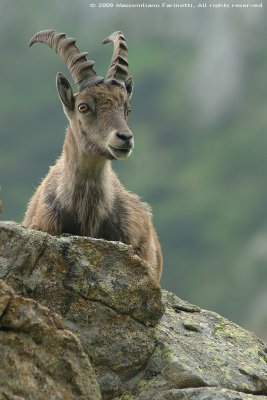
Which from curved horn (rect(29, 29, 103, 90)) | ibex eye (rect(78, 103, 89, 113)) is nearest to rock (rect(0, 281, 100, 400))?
ibex eye (rect(78, 103, 89, 113))

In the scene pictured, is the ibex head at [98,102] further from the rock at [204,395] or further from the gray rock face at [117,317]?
the rock at [204,395]

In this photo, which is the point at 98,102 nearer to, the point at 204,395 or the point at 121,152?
the point at 121,152

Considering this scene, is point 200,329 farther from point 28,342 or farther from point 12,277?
point 28,342

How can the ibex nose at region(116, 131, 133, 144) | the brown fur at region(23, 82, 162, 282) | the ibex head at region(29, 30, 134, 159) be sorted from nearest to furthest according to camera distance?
the ibex nose at region(116, 131, 133, 144)
the ibex head at region(29, 30, 134, 159)
the brown fur at region(23, 82, 162, 282)

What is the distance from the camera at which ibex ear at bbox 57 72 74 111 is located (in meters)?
19.9

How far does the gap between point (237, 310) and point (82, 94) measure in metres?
158

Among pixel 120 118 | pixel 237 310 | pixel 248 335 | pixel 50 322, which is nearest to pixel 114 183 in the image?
pixel 120 118

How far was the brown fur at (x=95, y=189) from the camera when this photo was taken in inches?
742

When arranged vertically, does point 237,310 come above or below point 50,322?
above

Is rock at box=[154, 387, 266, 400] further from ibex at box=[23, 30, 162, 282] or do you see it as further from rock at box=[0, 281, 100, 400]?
ibex at box=[23, 30, 162, 282]

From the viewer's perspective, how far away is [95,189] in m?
19.2

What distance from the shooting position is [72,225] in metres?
18.9

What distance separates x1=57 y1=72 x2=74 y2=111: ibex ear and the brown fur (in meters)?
0.02

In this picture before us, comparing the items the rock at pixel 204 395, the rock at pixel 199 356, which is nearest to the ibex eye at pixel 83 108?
the rock at pixel 199 356
